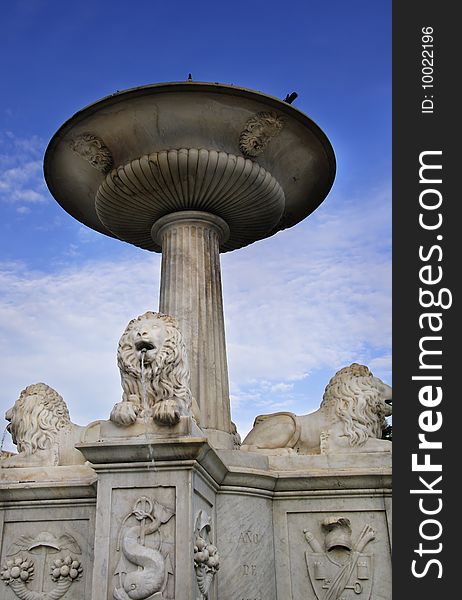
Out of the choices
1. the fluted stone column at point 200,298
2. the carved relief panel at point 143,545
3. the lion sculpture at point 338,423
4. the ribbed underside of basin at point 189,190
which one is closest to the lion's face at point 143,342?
the carved relief panel at point 143,545

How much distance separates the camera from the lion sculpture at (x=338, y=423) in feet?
22.7

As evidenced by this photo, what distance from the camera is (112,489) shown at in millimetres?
4957

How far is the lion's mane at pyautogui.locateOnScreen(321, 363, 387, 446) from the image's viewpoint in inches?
273

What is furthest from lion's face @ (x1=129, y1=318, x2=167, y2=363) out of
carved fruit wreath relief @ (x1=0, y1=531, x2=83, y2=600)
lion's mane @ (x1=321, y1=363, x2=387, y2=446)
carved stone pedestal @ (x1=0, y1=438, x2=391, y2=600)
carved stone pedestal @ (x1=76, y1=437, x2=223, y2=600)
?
lion's mane @ (x1=321, y1=363, x2=387, y2=446)

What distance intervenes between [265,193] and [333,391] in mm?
2681

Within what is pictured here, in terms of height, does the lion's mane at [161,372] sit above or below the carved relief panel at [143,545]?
above

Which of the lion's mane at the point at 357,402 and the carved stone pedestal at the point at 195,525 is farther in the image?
the lion's mane at the point at 357,402

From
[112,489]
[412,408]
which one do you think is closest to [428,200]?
[412,408]

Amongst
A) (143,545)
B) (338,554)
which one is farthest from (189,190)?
(143,545)

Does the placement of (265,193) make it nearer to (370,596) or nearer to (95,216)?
(95,216)

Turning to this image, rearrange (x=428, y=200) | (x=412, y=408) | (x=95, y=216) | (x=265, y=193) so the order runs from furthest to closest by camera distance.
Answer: (x=95, y=216)
(x=265, y=193)
(x=428, y=200)
(x=412, y=408)

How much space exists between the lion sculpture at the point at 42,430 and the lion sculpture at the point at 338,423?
5.93ft

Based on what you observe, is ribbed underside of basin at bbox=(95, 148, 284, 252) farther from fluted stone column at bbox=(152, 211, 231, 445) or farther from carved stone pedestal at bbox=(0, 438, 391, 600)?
carved stone pedestal at bbox=(0, 438, 391, 600)

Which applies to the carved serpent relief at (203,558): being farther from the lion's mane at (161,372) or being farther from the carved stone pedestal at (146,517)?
the lion's mane at (161,372)
